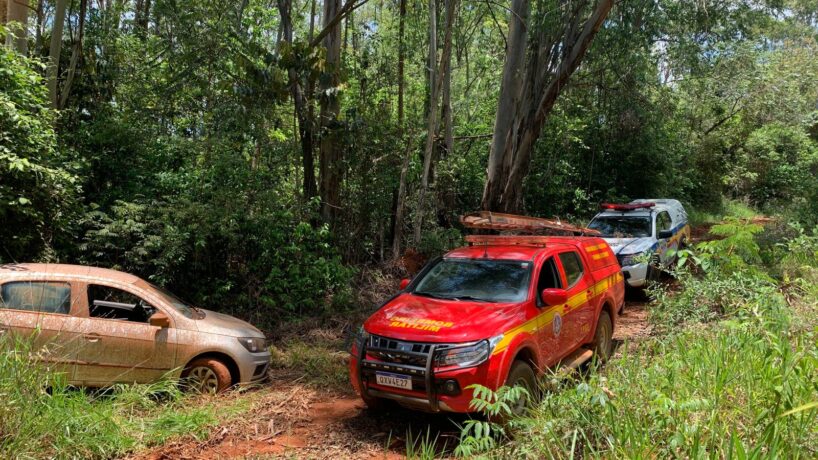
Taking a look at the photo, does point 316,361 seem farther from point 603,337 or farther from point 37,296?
point 603,337

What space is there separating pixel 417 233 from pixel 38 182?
23.6 feet

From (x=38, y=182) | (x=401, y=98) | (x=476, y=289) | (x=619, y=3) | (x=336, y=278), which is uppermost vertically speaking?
(x=619, y=3)

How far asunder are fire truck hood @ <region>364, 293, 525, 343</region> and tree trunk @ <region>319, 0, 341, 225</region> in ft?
20.7

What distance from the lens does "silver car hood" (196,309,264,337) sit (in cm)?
620

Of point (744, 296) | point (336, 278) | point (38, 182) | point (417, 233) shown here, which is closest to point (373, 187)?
point (417, 233)

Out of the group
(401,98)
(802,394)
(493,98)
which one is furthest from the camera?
(493,98)

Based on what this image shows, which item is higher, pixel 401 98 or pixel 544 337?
pixel 401 98

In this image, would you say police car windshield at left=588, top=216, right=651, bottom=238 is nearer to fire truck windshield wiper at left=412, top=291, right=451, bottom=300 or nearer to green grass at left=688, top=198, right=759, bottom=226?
fire truck windshield wiper at left=412, top=291, right=451, bottom=300

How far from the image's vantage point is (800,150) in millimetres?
26359

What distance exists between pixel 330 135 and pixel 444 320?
23.2 feet

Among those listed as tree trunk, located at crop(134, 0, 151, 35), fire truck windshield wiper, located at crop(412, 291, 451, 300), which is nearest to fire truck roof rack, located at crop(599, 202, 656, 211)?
fire truck windshield wiper, located at crop(412, 291, 451, 300)

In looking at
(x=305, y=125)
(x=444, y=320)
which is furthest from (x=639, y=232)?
(x=444, y=320)

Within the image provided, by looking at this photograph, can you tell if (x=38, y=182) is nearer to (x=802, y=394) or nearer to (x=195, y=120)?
(x=195, y=120)

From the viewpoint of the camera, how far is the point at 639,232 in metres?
11.4
